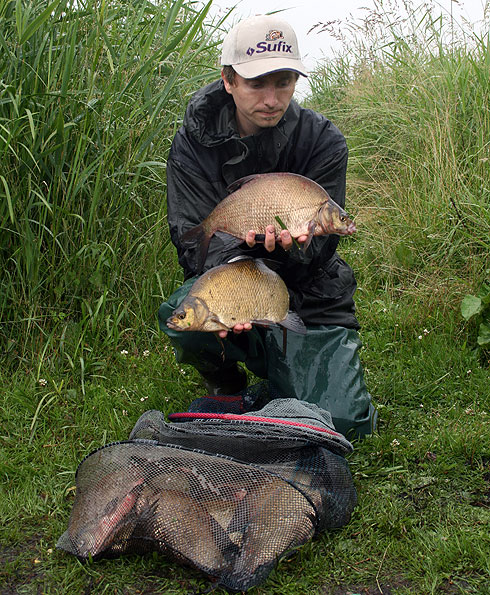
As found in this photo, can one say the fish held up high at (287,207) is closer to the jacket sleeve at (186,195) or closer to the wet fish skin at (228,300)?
the wet fish skin at (228,300)

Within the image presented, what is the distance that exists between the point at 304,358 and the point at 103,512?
1185 mm

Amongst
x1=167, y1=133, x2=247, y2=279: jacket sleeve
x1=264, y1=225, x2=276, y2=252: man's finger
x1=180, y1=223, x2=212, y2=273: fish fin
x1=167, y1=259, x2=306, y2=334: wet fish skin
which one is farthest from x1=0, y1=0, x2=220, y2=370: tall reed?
x1=264, y1=225, x2=276, y2=252: man's finger

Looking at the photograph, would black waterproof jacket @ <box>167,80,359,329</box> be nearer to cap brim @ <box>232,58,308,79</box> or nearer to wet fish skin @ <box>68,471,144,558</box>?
cap brim @ <box>232,58,308,79</box>

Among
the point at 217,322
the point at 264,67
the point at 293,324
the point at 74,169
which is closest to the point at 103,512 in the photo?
Answer: the point at 217,322

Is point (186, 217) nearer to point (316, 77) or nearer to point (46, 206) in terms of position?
point (46, 206)

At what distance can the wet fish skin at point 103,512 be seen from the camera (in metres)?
2.33

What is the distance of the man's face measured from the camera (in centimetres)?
285

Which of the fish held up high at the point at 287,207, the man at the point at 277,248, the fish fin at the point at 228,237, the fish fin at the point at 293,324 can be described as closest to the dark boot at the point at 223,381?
the man at the point at 277,248

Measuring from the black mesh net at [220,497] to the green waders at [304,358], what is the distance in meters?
0.45

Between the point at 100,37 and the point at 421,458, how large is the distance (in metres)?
2.60

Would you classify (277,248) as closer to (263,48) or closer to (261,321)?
(261,321)

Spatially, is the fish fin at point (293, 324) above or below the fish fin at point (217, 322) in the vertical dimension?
below

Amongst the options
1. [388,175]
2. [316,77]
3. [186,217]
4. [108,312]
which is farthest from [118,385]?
[316,77]

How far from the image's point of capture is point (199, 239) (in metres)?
2.82
